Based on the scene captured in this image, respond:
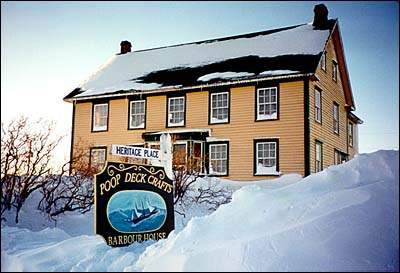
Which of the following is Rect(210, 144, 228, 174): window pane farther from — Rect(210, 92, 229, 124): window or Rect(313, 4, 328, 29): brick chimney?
Rect(313, 4, 328, 29): brick chimney

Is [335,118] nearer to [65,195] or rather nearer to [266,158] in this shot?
[266,158]

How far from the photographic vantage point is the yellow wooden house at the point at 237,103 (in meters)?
19.5

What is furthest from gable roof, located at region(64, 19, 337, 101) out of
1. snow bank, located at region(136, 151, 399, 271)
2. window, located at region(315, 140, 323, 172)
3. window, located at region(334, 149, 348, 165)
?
snow bank, located at region(136, 151, 399, 271)

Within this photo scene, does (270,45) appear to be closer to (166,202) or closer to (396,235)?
(166,202)

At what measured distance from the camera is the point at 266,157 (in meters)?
19.9

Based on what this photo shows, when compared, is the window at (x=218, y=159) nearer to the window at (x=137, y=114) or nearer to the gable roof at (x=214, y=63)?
the gable roof at (x=214, y=63)

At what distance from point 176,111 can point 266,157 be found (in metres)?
4.96

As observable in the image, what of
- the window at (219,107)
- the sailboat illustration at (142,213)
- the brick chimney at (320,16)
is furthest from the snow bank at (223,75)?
the sailboat illustration at (142,213)

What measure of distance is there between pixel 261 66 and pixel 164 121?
17.2ft

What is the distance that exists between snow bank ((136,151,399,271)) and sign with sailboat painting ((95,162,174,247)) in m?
1.28

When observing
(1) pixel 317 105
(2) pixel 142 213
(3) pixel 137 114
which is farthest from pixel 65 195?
(1) pixel 317 105

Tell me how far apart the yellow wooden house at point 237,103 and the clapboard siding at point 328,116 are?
0.16 feet

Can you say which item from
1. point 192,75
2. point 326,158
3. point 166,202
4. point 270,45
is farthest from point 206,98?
point 166,202

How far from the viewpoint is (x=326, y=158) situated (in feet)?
70.6
